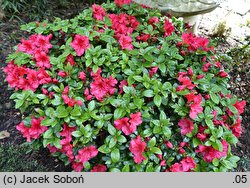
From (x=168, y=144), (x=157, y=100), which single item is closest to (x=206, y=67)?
(x=157, y=100)

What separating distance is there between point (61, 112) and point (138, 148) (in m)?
0.53

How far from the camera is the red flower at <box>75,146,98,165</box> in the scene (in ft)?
6.91

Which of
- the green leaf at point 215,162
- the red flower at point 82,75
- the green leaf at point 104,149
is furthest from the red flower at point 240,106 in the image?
the red flower at point 82,75

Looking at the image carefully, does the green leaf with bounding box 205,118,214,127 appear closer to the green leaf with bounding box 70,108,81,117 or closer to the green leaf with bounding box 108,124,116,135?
the green leaf with bounding box 108,124,116,135

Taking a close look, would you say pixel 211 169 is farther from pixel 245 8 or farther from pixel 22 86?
pixel 245 8

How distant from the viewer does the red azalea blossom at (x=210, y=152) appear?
2152 mm

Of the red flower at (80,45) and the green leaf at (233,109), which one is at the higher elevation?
the red flower at (80,45)

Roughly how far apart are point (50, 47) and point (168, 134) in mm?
1085

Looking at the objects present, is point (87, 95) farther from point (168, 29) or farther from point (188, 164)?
point (168, 29)

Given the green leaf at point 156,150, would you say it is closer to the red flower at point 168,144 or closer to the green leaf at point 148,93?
the red flower at point 168,144

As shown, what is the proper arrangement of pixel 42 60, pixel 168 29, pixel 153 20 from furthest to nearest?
pixel 153 20, pixel 168 29, pixel 42 60

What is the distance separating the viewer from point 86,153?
2115 mm

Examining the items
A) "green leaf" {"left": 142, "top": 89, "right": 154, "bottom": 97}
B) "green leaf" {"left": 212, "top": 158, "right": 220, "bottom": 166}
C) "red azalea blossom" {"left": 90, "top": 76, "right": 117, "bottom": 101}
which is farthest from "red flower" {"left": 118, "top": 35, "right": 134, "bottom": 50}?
"green leaf" {"left": 212, "top": 158, "right": 220, "bottom": 166}

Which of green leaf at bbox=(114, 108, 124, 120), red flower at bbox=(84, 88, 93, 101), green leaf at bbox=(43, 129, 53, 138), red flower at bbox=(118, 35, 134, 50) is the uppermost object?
red flower at bbox=(118, 35, 134, 50)
